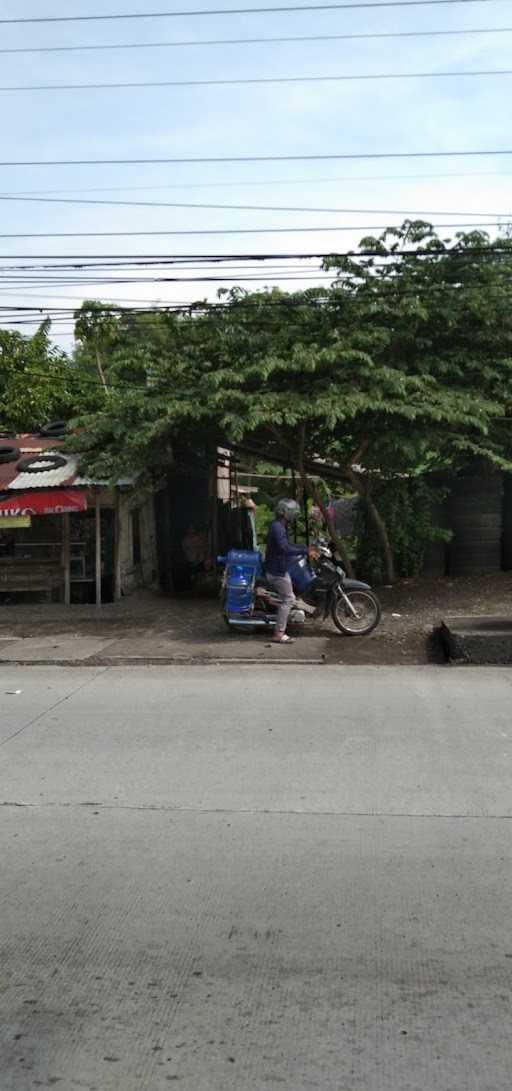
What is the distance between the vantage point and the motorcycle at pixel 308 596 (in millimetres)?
11672

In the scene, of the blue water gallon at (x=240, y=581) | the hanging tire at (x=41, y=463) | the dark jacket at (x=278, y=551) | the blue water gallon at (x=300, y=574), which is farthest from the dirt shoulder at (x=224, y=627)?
the hanging tire at (x=41, y=463)

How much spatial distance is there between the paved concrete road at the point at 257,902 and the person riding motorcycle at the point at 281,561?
12.4 feet

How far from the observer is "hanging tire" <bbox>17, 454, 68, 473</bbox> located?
14.9 meters

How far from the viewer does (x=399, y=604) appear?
45.3 feet

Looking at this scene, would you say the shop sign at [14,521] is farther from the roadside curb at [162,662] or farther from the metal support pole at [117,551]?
the roadside curb at [162,662]

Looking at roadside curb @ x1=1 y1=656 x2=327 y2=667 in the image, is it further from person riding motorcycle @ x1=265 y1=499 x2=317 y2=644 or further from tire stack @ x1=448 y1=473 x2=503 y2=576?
tire stack @ x1=448 y1=473 x2=503 y2=576

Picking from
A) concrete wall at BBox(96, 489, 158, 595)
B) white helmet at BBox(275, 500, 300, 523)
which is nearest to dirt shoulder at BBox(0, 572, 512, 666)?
concrete wall at BBox(96, 489, 158, 595)

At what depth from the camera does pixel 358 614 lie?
1173cm

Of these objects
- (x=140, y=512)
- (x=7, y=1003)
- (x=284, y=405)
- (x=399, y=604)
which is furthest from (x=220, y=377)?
(x=7, y=1003)

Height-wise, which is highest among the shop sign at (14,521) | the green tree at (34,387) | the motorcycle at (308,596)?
the green tree at (34,387)

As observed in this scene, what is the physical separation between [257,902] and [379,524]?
10.8 meters

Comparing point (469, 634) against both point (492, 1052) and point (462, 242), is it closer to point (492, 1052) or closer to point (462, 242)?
point (462, 242)

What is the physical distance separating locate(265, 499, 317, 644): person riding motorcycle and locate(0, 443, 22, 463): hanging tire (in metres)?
6.32

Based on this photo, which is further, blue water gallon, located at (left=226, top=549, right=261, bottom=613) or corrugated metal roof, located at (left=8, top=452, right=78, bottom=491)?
corrugated metal roof, located at (left=8, top=452, right=78, bottom=491)
